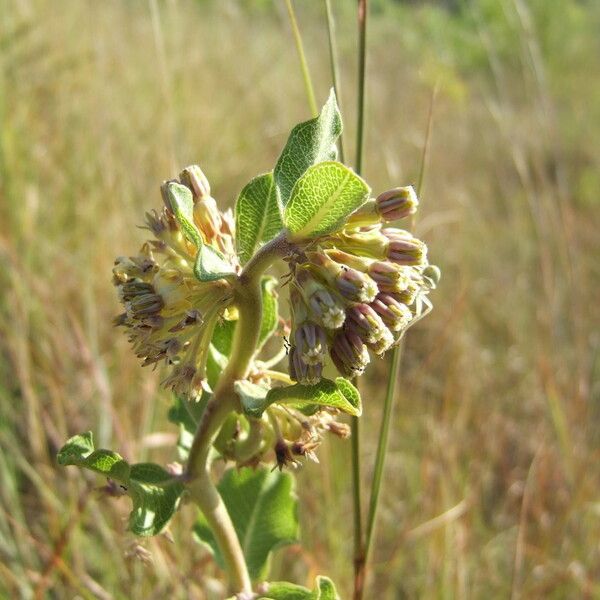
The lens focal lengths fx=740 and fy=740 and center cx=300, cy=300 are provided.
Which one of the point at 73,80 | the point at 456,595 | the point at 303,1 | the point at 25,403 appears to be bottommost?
the point at 456,595

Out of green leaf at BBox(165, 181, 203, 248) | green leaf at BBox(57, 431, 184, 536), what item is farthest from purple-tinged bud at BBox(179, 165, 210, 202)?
green leaf at BBox(57, 431, 184, 536)

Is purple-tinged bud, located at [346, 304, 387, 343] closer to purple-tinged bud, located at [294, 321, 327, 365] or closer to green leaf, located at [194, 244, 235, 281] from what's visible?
purple-tinged bud, located at [294, 321, 327, 365]

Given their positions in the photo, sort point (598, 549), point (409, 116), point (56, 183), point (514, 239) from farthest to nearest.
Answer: point (409, 116) → point (514, 239) → point (56, 183) → point (598, 549)

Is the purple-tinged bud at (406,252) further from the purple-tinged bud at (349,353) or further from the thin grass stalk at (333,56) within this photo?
the thin grass stalk at (333,56)

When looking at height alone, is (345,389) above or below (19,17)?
below

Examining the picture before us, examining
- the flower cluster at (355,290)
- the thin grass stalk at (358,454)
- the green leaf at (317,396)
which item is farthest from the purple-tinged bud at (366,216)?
the thin grass stalk at (358,454)

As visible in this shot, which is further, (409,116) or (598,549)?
(409,116)

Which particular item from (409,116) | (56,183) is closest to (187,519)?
(56,183)

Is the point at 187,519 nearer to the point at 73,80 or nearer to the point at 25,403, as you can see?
the point at 25,403
